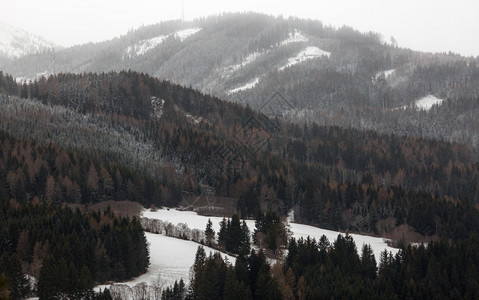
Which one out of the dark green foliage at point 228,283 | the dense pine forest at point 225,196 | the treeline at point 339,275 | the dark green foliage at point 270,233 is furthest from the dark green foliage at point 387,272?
the dark green foliage at point 270,233

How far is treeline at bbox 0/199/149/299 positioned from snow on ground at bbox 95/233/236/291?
2.24 m

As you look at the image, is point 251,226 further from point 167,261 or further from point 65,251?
point 65,251

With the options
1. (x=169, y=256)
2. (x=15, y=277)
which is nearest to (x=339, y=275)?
(x=169, y=256)

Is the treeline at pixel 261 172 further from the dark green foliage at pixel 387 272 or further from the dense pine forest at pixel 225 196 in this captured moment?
the dark green foliage at pixel 387 272

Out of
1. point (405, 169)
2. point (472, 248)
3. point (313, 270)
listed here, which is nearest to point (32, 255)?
point (313, 270)

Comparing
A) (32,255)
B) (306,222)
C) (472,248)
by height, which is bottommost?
Result: (306,222)

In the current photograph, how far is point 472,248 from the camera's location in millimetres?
84062

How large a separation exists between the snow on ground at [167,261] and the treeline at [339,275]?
468cm

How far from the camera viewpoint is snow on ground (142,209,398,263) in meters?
107

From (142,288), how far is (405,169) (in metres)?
133

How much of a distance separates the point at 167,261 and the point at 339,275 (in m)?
26.6

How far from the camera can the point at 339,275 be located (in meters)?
72.9

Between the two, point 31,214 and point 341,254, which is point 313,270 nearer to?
point 341,254

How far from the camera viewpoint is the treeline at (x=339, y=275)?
65.6 m
